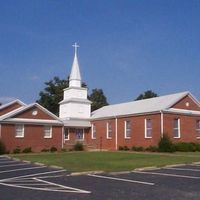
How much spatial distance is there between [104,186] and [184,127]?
28379 millimetres

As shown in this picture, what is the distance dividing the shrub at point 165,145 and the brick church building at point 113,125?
3.48 ft

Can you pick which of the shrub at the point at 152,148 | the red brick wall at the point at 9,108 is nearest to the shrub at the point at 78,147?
the shrub at the point at 152,148

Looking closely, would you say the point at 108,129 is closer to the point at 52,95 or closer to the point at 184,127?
the point at 184,127

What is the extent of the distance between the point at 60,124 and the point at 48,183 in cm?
2981

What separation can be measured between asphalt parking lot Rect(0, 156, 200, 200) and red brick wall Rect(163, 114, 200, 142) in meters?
21.6

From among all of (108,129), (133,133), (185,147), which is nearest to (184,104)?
(185,147)

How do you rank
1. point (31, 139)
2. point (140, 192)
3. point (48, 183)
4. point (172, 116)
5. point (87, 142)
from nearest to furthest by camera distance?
point (140, 192) < point (48, 183) < point (172, 116) < point (31, 139) < point (87, 142)

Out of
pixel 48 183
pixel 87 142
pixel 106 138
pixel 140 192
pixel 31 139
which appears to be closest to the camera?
pixel 140 192

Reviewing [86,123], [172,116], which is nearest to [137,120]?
[172,116]

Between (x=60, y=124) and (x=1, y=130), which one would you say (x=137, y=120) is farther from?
(x=1, y=130)

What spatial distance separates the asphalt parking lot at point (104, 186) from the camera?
1056 cm

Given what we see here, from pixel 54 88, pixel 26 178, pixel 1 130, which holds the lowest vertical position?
pixel 26 178

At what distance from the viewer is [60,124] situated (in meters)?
43.2

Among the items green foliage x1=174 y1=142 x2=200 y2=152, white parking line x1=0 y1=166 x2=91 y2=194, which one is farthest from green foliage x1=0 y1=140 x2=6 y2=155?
white parking line x1=0 y1=166 x2=91 y2=194
